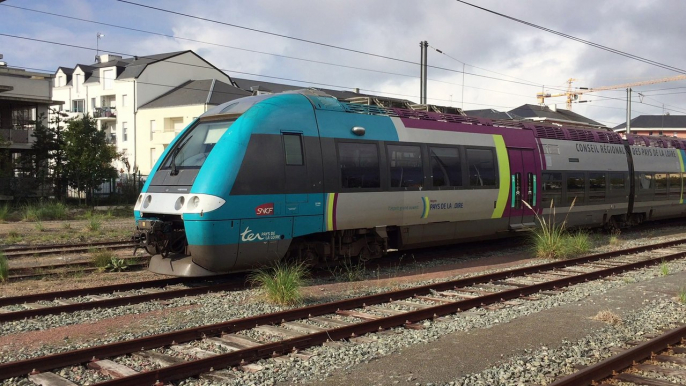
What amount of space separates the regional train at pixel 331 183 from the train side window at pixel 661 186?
20.5 ft

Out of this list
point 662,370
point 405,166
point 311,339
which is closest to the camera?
point 662,370

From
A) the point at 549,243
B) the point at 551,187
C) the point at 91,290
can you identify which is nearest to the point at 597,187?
the point at 551,187

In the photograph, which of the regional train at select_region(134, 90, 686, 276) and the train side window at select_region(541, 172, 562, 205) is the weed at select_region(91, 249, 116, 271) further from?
the train side window at select_region(541, 172, 562, 205)

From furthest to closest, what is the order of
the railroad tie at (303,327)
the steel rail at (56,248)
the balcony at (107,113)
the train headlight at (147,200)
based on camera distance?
the balcony at (107,113) < the steel rail at (56,248) < the train headlight at (147,200) < the railroad tie at (303,327)

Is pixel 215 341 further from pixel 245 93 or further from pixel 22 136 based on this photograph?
pixel 245 93

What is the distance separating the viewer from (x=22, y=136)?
34.7m

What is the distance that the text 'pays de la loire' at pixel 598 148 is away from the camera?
1766cm

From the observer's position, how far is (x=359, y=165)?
38.1 ft

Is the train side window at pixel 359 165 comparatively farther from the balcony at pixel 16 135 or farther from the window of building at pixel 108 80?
the window of building at pixel 108 80

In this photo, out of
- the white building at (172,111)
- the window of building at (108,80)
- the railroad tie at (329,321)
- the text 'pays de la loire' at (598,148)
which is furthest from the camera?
the window of building at (108,80)

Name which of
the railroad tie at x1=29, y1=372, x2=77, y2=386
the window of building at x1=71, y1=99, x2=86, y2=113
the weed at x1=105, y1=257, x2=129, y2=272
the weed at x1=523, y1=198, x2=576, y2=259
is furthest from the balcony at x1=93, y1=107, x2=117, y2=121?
the railroad tie at x1=29, y1=372, x2=77, y2=386

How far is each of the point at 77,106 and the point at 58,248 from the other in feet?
175

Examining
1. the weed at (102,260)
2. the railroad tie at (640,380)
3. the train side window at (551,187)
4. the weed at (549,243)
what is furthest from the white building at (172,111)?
the railroad tie at (640,380)

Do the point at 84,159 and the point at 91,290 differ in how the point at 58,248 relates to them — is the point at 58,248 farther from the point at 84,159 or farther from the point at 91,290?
the point at 84,159
